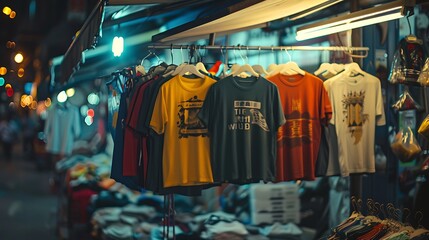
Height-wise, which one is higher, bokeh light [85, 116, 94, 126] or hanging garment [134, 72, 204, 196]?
bokeh light [85, 116, 94, 126]

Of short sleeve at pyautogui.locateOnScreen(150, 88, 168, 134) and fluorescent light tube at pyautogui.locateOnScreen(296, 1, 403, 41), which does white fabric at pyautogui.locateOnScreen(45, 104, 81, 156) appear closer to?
fluorescent light tube at pyautogui.locateOnScreen(296, 1, 403, 41)

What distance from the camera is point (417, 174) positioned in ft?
23.2

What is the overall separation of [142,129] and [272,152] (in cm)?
112

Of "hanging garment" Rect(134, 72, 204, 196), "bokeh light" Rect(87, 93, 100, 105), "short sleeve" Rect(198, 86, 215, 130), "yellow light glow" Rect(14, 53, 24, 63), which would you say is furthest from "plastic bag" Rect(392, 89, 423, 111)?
"yellow light glow" Rect(14, 53, 24, 63)

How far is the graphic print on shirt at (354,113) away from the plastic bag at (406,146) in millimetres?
448

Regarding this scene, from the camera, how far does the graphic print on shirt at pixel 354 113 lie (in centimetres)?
648

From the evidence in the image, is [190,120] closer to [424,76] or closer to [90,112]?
[424,76]

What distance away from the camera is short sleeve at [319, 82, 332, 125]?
627cm

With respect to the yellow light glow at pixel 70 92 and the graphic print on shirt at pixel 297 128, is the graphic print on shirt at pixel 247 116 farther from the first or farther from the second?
the yellow light glow at pixel 70 92

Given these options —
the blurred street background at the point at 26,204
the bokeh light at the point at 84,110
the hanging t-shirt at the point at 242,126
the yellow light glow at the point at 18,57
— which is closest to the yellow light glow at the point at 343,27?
the hanging t-shirt at the point at 242,126

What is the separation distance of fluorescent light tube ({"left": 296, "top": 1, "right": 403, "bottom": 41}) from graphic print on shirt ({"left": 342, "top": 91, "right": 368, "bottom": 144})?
25.9 inches

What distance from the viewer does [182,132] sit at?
5.88m

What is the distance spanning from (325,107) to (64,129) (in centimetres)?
863

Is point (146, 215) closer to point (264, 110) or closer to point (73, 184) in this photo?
point (73, 184)
